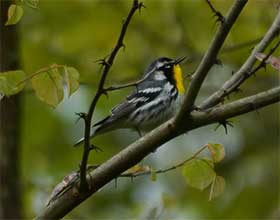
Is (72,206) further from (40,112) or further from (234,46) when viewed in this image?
(40,112)

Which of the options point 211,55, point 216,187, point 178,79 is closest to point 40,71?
point 211,55

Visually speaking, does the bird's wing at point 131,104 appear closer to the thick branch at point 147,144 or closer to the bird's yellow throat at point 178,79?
the bird's yellow throat at point 178,79

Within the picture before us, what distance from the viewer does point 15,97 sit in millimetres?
6102

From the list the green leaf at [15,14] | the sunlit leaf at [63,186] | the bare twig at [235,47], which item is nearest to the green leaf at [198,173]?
the sunlit leaf at [63,186]

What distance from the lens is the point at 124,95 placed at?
801 centimetres

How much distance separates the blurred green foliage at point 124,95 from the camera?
7.76 m

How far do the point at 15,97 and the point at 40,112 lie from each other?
230 centimetres

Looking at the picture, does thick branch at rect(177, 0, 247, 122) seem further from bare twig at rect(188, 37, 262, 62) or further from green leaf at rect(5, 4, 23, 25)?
bare twig at rect(188, 37, 262, 62)

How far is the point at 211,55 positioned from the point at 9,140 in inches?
120

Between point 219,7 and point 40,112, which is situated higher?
point 219,7

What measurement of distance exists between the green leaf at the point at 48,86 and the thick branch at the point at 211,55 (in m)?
0.52

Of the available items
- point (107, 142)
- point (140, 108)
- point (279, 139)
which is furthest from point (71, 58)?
point (279, 139)

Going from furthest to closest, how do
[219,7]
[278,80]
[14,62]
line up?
[278,80], [219,7], [14,62]

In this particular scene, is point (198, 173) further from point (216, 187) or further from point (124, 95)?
point (124, 95)
